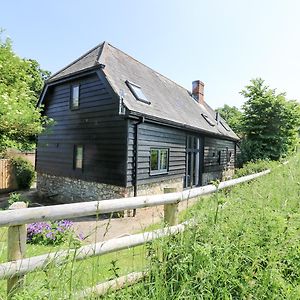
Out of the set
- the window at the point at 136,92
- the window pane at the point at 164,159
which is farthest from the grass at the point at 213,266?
the window pane at the point at 164,159

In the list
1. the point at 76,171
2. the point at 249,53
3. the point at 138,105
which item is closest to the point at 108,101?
the point at 138,105

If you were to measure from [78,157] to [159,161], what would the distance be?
4.01 meters

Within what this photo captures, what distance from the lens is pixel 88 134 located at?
11453 millimetres

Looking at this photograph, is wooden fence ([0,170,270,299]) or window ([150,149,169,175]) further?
window ([150,149,169,175])

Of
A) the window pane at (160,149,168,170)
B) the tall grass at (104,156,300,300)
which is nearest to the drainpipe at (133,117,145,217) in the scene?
the window pane at (160,149,168,170)

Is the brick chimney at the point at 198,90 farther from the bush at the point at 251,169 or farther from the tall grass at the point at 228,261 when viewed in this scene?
the tall grass at the point at 228,261

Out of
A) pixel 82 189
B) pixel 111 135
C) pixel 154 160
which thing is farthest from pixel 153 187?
pixel 82 189

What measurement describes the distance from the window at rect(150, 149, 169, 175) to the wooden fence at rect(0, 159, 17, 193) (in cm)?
1005

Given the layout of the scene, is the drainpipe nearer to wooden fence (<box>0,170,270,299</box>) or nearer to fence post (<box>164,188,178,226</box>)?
fence post (<box>164,188,178,226</box>)

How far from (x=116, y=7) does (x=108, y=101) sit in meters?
4.20

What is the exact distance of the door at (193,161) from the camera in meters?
14.8

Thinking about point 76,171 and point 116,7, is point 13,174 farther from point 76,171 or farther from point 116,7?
point 116,7

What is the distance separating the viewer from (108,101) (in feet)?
34.3

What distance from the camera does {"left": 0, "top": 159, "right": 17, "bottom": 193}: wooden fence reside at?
1540 centimetres
